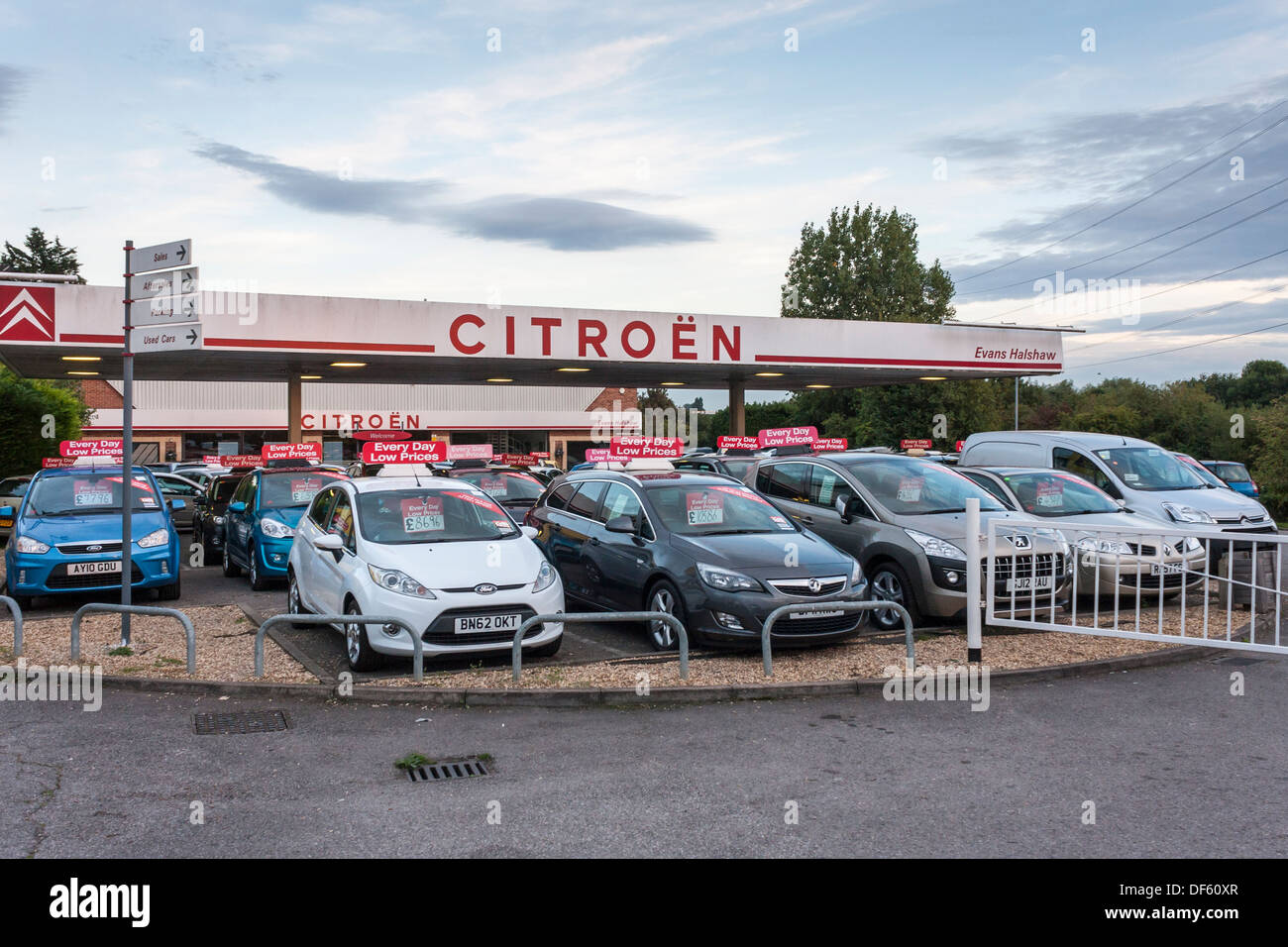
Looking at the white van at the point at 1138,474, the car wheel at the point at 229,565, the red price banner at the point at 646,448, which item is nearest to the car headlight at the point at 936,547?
the white van at the point at 1138,474

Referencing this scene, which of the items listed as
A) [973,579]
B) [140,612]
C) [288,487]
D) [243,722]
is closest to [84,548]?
[288,487]

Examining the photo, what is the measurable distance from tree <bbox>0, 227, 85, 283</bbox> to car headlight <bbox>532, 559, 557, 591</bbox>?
79941mm

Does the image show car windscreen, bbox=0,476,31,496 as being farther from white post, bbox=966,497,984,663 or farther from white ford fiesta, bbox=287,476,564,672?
white post, bbox=966,497,984,663

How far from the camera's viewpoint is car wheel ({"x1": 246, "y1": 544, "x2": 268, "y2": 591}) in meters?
13.9

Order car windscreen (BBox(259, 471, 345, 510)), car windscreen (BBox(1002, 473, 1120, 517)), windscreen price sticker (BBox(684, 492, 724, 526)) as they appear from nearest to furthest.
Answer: windscreen price sticker (BBox(684, 492, 724, 526)) < car windscreen (BBox(1002, 473, 1120, 517)) < car windscreen (BBox(259, 471, 345, 510))

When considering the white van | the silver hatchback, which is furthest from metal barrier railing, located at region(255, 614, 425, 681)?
the white van

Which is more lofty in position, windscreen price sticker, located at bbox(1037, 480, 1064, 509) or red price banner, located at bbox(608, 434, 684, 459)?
red price banner, located at bbox(608, 434, 684, 459)

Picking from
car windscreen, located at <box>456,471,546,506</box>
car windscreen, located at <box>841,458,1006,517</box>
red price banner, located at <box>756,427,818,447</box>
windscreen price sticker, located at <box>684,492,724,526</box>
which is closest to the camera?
windscreen price sticker, located at <box>684,492,724,526</box>

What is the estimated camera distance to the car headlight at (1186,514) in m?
13.2

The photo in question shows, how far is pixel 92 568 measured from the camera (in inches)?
476

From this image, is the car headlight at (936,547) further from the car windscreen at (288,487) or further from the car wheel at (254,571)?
the car wheel at (254,571)
